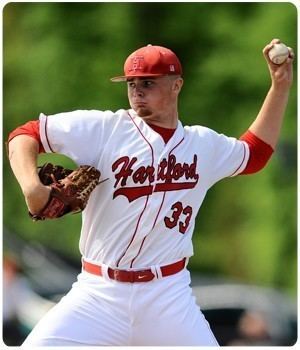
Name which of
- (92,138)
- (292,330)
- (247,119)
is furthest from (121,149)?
(247,119)

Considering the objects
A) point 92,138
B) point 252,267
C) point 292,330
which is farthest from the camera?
point 252,267

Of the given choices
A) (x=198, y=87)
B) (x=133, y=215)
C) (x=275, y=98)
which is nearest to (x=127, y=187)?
(x=133, y=215)

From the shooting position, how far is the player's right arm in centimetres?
422

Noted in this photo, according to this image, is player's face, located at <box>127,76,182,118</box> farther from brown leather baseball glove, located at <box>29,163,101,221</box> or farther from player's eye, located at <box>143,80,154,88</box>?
brown leather baseball glove, located at <box>29,163,101,221</box>

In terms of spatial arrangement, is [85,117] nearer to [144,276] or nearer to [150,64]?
[150,64]

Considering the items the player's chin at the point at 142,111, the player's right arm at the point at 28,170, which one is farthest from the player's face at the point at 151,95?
the player's right arm at the point at 28,170

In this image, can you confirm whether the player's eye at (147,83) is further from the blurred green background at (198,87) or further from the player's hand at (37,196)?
the blurred green background at (198,87)

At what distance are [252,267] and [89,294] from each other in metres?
5.10

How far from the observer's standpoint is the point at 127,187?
14.7 feet

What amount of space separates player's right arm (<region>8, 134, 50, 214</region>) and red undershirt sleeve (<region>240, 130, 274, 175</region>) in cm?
98

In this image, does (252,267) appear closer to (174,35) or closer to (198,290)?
(198,290)

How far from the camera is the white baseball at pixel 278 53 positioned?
15.5 ft

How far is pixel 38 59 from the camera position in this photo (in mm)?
9812

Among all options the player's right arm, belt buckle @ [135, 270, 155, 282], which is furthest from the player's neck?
belt buckle @ [135, 270, 155, 282]
